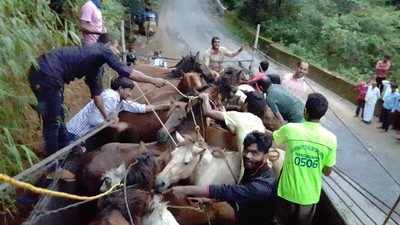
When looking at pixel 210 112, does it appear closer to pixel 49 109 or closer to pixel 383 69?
pixel 49 109

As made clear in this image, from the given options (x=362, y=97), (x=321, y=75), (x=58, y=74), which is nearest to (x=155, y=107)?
(x=58, y=74)

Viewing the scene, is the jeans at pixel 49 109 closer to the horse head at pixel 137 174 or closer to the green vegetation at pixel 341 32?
the horse head at pixel 137 174

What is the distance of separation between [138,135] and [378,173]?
6971mm

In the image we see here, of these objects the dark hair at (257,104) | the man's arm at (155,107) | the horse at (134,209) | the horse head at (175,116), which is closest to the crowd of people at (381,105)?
the dark hair at (257,104)

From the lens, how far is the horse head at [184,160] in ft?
14.8

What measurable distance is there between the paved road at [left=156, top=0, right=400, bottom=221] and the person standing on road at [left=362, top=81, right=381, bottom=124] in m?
0.24

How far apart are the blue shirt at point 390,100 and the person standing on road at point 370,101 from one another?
1.38ft

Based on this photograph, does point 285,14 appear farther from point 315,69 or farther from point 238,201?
point 238,201

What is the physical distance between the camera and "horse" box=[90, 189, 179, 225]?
10.8ft

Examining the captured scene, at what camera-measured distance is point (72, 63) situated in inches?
213

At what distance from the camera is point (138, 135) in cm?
609

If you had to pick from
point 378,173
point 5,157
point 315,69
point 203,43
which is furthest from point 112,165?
point 203,43

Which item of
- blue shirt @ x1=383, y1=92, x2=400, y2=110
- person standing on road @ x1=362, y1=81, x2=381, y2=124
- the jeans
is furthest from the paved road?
the jeans

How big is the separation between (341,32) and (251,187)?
17.2 m
